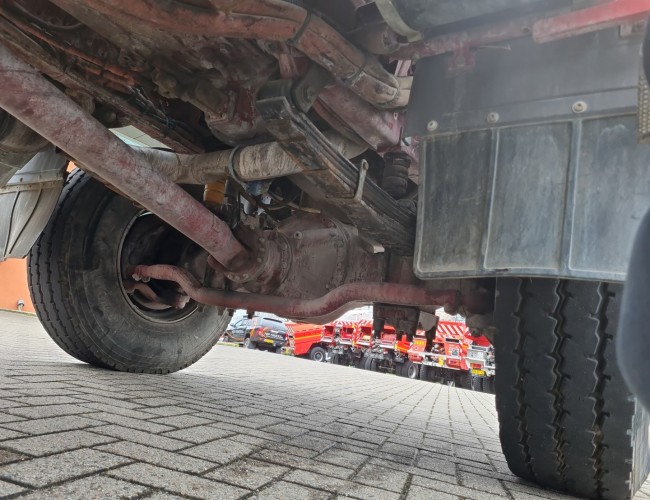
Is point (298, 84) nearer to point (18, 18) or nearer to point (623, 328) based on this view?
point (18, 18)

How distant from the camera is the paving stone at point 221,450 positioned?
148cm

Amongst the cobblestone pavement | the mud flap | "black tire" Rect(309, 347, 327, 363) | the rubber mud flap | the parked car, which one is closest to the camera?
the rubber mud flap

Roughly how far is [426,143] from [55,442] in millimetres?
1366

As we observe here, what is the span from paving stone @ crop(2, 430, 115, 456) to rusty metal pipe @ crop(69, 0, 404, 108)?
1116 mm

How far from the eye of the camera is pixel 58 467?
45.9 inches

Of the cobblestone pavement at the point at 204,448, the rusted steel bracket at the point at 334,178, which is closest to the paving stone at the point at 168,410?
the cobblestone pavement at the point at 204,448

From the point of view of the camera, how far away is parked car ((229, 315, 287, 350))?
18.2m

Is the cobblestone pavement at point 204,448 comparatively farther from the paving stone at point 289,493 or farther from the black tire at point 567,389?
the black tire at point 567,389

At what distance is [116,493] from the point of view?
3.51 ft

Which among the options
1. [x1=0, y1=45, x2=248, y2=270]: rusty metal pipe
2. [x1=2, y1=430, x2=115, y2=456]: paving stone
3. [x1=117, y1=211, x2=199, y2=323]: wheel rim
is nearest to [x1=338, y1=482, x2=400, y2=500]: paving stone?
[x1=2, y1=430, x2=115, y2=456]: paving stone

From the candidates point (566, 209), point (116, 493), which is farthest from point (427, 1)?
point (116, 493)

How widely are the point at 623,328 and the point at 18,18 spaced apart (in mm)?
1697

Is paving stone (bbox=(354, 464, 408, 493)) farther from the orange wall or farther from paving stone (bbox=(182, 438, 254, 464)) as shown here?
the orange wall

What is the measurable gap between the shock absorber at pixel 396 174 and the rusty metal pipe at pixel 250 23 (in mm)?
723
